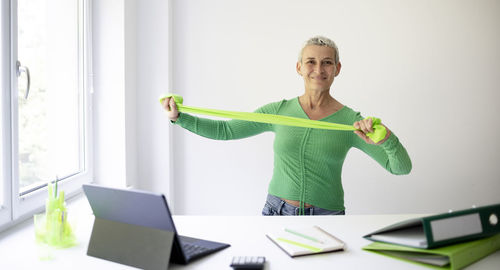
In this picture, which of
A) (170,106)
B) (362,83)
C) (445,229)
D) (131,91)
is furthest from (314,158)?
(131,91)

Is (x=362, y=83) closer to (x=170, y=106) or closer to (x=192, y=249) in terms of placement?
(x=170, y=106)

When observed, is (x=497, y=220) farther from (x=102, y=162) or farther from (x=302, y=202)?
(x=102, y=162)

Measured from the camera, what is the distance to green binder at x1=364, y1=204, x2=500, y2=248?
4.28ft

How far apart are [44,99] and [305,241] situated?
6.05ft

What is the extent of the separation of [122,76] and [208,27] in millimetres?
940

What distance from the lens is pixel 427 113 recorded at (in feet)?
12.1

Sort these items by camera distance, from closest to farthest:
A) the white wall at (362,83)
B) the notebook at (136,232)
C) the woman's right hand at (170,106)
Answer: the notebook at (136,232)
the woman's right hand at (170,106)
the white wall at (362,83)

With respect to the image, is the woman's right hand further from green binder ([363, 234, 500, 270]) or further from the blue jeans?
green binder ([363, 234, 500, 270])

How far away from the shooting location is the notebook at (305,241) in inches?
56.6

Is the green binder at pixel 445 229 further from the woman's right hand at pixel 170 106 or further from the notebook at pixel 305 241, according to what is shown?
the woman's right hand at pixel 170 106

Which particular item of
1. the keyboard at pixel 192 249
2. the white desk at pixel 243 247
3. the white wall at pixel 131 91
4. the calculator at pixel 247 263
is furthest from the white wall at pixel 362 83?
the calculator at pixel 247 263

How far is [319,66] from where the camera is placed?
2.34 metres

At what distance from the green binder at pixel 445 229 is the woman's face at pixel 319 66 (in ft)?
3.56

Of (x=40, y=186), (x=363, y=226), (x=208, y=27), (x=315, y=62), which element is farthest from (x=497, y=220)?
(x=208, y=27)
